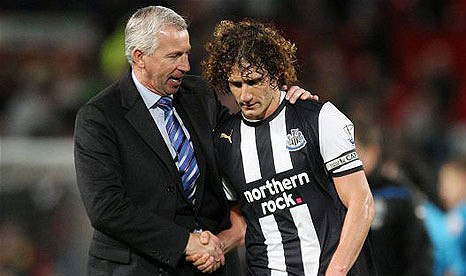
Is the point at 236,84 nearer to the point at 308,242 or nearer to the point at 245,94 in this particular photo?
the point at 245,94

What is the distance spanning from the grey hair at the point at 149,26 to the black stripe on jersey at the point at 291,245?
982 millimetres

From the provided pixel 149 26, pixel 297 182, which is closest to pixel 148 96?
pixel 149 26

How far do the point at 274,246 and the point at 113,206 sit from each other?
2.38 ft

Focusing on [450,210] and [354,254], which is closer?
[354,254]

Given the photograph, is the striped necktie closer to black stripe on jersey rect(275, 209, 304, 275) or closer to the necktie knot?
the necktie knot

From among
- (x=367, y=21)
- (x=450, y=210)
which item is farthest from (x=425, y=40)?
(x=450, y=210)

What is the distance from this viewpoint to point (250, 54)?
4.72 m

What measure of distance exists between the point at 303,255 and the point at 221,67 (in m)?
0.88

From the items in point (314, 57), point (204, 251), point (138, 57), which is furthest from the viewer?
point (314, 57)

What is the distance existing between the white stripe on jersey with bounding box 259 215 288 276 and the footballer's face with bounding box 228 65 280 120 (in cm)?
47

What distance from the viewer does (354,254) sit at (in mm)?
4617

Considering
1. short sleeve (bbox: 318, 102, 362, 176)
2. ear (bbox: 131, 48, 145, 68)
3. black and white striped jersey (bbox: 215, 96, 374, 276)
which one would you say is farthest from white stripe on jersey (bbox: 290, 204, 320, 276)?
ear (bbox: 131, 48, 145, 68)

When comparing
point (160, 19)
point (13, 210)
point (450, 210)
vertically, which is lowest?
point (450, 210)

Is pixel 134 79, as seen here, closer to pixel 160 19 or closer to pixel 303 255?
pixel 160 19
